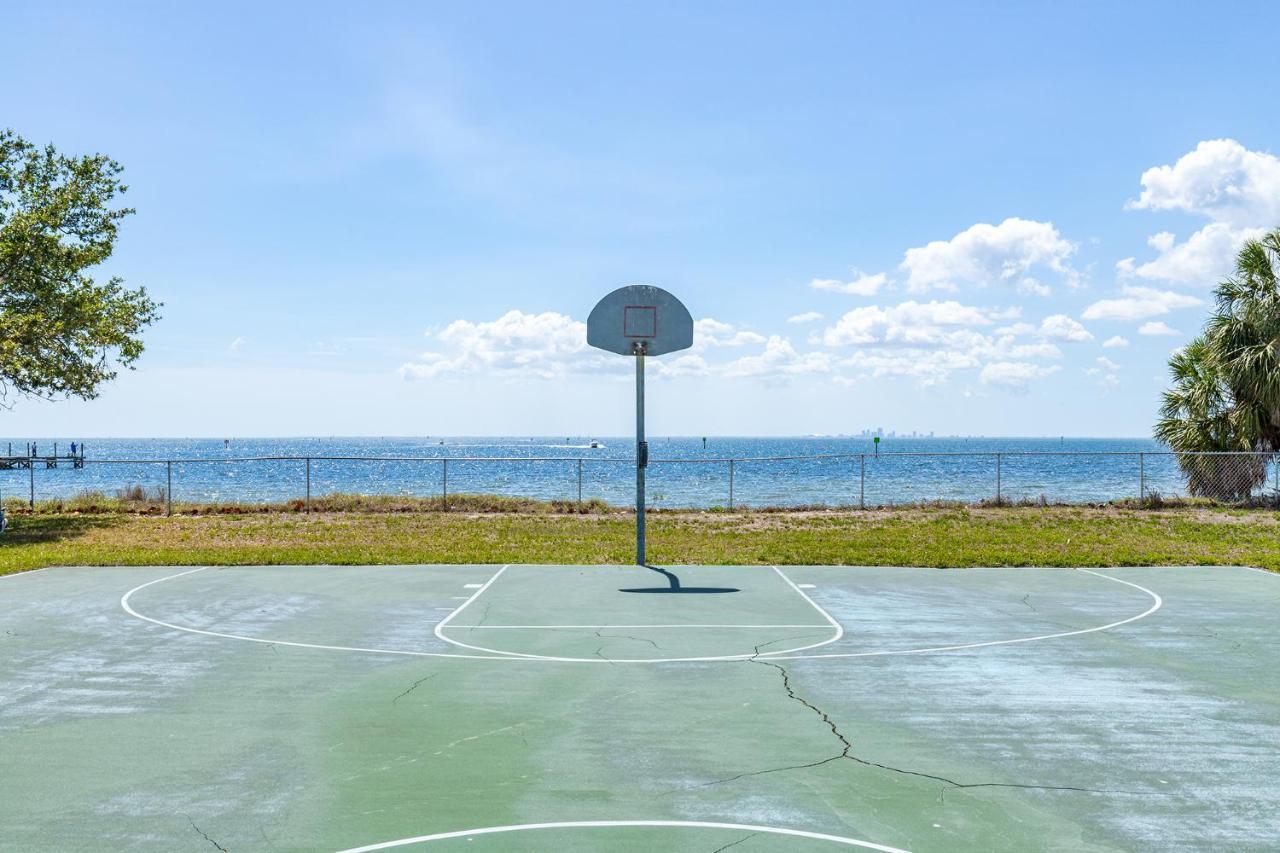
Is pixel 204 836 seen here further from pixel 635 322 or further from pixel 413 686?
pixel 635 322

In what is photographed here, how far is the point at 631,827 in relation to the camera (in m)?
4.75

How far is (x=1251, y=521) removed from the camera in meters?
20.8

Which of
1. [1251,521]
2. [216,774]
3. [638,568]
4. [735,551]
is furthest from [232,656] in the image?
[1251,521]

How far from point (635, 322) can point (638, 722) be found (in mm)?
9654

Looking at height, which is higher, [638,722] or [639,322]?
[639,322]

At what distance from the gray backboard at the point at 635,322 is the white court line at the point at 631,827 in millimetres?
11164

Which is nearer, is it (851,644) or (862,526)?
(851,644)

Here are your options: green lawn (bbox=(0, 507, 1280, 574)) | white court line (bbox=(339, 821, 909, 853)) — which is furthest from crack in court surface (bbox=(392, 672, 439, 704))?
green lawn (bbox=(0, 507, 1280, 574))

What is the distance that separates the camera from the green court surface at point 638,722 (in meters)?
4.82

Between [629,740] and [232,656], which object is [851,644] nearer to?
[629,740]

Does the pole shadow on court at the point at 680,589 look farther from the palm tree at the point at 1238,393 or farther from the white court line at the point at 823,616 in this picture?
the palm tree at the point at 1238,393

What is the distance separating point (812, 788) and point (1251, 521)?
770 inches

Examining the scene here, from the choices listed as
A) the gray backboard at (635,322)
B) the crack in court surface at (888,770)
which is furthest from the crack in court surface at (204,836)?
the gray backboard at (635,322)

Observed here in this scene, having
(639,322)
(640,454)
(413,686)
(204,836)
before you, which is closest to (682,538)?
Result: (640,454)
